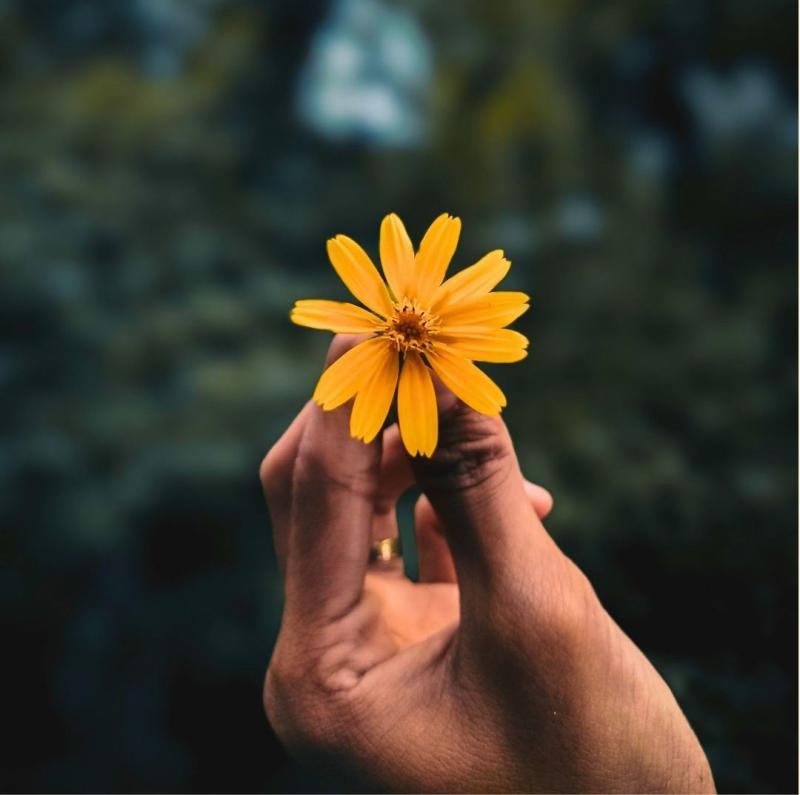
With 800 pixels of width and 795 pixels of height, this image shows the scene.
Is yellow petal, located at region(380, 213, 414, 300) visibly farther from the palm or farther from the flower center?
the palm

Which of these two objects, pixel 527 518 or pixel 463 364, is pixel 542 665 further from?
pixel 463 364

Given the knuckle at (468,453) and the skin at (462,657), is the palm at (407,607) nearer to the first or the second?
the skin at (462,657)

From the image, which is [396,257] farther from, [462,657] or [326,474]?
[462,657]

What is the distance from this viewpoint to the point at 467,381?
2.28ft

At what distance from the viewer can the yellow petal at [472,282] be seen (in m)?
0.71

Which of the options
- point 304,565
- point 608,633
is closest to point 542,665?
point 608,633

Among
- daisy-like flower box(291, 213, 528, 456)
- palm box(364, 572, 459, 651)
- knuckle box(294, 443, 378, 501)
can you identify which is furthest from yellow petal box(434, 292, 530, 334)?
palm box(364, 572, 459, 651)

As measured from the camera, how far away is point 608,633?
75 centimetres

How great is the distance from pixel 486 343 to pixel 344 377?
11cm

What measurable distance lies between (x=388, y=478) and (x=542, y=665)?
0.24 meters

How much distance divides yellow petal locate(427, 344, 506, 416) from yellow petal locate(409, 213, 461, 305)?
0.05 m

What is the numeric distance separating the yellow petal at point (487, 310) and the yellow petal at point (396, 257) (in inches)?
1.5

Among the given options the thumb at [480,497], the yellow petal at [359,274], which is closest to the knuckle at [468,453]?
the thumb at [480,497]

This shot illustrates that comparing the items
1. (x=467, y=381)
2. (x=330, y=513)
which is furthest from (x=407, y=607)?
(x=467, y=381)
